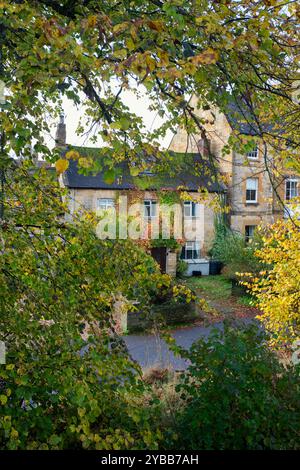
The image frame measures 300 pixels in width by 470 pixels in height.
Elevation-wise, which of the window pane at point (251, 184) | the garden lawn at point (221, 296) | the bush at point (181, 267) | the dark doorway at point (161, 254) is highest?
the window pane at point (251, 184)

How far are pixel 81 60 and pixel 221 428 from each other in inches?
123

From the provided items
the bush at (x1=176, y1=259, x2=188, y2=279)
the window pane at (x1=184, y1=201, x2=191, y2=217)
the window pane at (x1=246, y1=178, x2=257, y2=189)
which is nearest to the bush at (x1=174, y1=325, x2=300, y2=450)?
the bush at (x1=176, y1=259, x2=188, y2=279)

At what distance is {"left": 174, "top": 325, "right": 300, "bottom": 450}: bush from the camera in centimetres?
363

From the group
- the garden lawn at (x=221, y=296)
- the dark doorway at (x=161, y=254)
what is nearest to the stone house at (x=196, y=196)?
the dark doorway at (x=161, y=254)

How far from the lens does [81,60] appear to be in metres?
2.21

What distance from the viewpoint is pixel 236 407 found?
3.90 meters

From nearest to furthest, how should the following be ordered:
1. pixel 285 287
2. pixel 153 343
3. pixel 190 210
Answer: pixel 285 287 < pixel 153 343 < pixel 190 210

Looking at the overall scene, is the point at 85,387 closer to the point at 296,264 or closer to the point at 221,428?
the point at 221,428

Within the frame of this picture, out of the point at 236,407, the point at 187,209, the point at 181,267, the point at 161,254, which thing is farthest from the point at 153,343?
the point at 187,209

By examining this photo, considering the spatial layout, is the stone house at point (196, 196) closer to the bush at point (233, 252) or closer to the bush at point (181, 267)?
the bush at point (181, 267)

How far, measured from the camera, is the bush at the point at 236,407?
143 inches

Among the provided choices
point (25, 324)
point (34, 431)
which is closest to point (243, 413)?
point (34, 431)

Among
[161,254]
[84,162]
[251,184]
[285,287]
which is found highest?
[251,184]

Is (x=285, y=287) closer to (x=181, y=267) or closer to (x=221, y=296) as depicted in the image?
(x=221, y=296)
